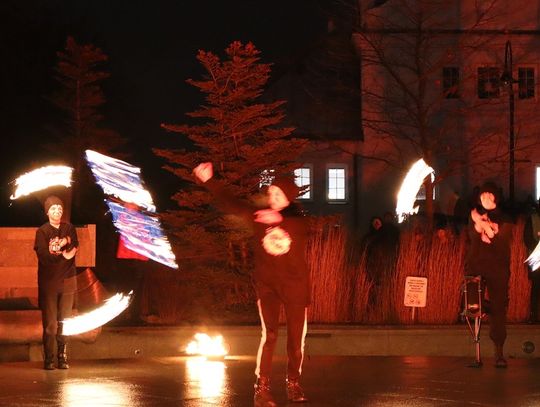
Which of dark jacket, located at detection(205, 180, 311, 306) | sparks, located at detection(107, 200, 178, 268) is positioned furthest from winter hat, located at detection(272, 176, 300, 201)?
sparks, located at detection(107, 200, 178, 268)

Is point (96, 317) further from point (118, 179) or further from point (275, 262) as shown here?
point (275, 262)

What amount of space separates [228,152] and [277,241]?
25.7ft

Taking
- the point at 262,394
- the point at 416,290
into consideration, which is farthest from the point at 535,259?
the point at 262,394

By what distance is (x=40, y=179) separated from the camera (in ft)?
45.6

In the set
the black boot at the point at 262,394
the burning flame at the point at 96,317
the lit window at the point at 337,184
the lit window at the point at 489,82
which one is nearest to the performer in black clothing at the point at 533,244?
the burning flame at the point at 96,317

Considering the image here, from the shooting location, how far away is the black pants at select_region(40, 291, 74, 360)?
41.5 ft

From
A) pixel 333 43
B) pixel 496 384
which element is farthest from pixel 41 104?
pixel 496 384

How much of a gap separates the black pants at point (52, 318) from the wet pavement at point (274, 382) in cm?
28

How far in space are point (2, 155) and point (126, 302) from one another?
38.3 m

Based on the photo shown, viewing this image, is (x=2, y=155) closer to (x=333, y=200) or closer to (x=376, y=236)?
(x=333, y=200)

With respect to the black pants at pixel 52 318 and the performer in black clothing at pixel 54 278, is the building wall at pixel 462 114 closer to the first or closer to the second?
the performer in black clothing at pixel 54 278

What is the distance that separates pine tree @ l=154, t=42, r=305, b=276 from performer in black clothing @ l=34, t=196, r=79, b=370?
4649 mm

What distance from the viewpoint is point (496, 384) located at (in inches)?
460

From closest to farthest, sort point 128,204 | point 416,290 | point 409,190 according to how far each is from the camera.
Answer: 1. point 416,290
2. point 128,204
3. point 409,190
